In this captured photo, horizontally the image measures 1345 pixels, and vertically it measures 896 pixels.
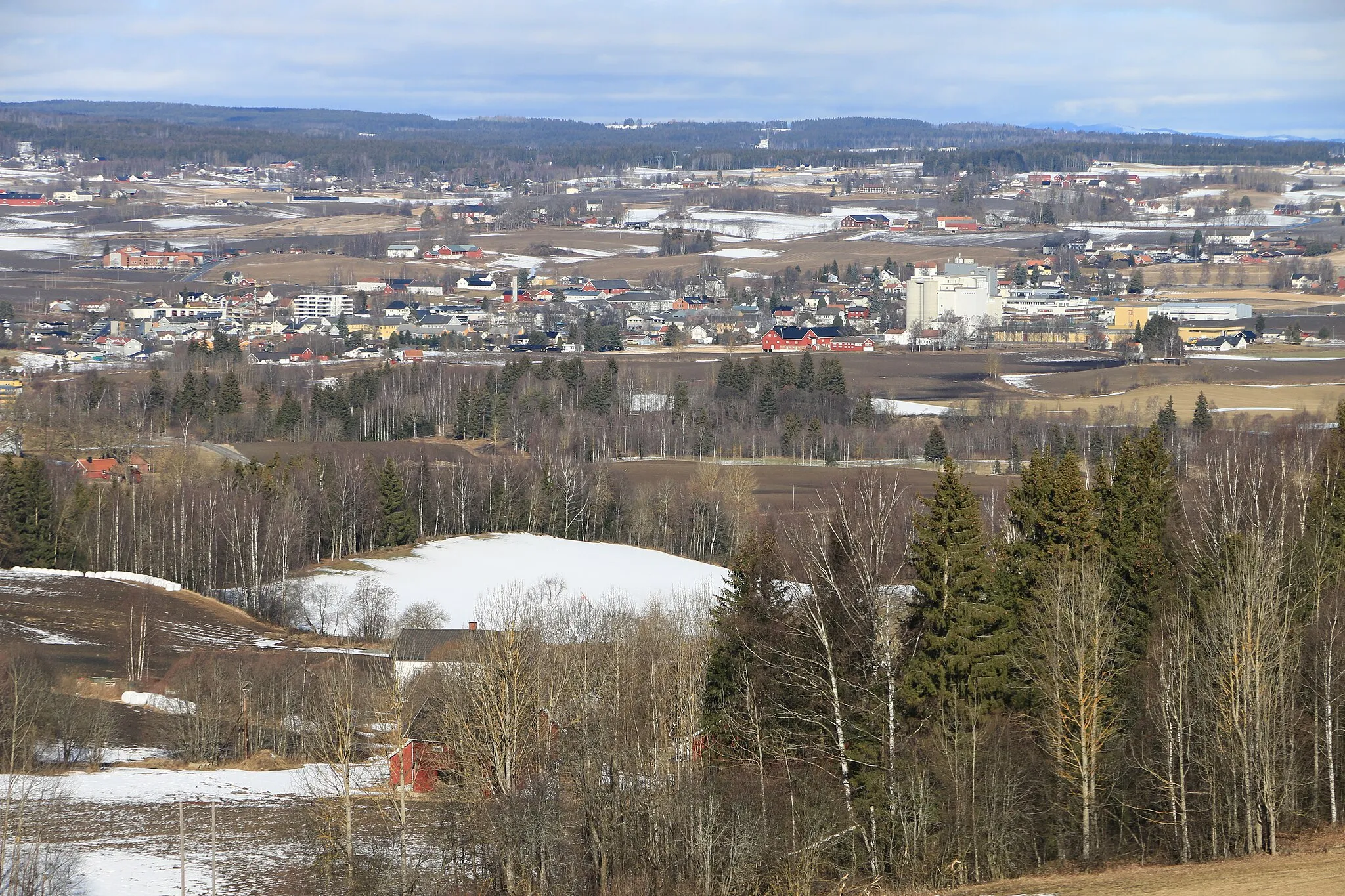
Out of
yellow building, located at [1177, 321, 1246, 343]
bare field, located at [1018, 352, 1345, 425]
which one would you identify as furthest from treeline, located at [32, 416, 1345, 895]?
yellow building, located at [1177, 321, 1246, 343]

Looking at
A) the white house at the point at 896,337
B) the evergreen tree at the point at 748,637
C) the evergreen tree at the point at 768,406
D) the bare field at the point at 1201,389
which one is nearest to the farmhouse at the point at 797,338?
the white house at the point at 896,337

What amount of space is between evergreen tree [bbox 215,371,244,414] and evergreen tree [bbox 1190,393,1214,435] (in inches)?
1657

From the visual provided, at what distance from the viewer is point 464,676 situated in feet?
88.4

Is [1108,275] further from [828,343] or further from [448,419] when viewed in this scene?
[448,419]

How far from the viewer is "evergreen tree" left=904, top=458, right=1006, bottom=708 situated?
23141mm

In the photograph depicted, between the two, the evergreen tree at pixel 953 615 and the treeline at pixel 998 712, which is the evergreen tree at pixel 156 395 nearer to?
the treeline at pixel 998 712

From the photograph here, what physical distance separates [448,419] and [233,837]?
55.2 meters

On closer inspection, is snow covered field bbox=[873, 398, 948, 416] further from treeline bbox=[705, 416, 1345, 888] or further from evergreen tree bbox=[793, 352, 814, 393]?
treeline bbox=[705, 416, 1345, 888]

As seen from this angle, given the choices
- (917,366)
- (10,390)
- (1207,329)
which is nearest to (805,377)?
(917,366)

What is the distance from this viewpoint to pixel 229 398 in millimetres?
76938

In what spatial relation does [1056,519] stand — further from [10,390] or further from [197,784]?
[10,390]

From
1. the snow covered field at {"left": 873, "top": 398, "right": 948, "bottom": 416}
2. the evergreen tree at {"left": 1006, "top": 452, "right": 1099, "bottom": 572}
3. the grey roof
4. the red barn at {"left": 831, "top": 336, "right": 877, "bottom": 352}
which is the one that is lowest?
the red barn at {"left": 831, "top": 336, "right": 877, "bottom": 352}

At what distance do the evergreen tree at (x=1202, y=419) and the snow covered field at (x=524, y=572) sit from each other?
85.9 feet

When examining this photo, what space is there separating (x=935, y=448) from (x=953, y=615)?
152 ft
